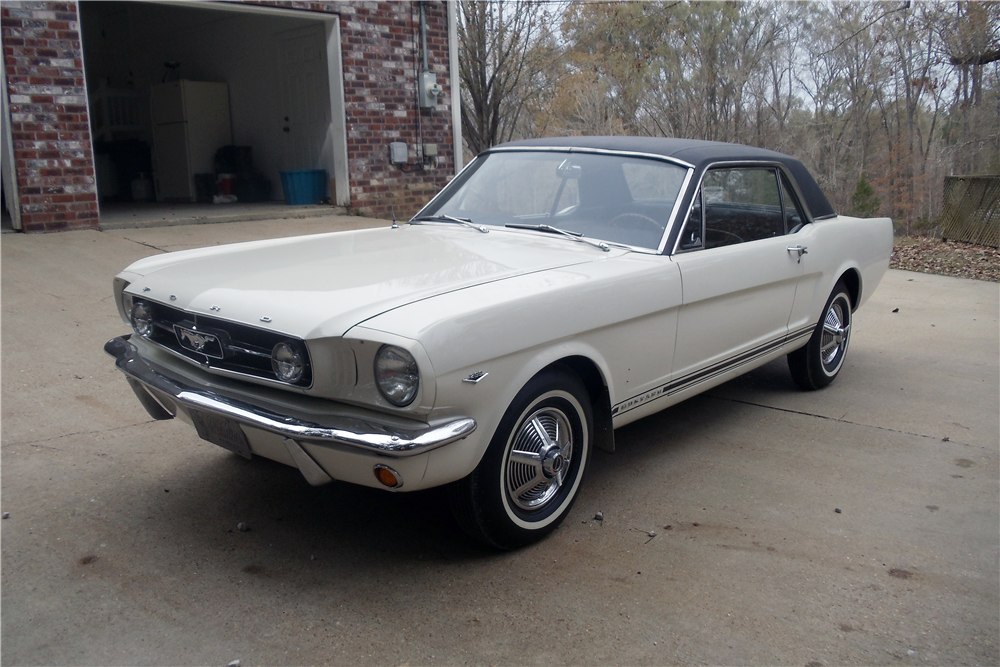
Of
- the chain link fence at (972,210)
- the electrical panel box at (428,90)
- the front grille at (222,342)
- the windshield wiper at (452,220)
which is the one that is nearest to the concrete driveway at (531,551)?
the front grille at (222,342)

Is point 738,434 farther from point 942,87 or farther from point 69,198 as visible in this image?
point 942,87

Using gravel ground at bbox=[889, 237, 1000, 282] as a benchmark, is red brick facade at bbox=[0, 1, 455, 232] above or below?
above

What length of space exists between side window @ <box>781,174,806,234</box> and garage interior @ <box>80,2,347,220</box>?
695 cm

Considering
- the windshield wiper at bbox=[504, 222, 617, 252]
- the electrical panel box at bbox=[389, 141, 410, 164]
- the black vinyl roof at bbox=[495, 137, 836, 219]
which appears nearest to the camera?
the windshield wiper at bbox=[504, 222, 617, 252]

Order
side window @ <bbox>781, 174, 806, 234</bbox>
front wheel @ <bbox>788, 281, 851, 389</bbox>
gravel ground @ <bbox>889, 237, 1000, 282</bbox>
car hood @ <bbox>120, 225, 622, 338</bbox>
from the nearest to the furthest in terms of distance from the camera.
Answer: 1. car hood @ <bbox>120, 225, 622, 338</bbox>
2. side window @ <bbox>781, 174, 806, 234</bbox>
3. front wheel @ <bbox>788, 281, 851, 389</bbox>
4. gravel ground @ <bbox>889, 237, 1000, 282</bbox>

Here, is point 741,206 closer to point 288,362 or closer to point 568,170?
point 568,170

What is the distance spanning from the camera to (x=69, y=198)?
26.3ft

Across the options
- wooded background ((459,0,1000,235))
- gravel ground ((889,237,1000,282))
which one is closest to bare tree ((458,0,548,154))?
wooded background ((459,0,1000,235))

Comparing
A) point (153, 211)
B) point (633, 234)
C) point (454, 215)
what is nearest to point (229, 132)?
point (153, 211)

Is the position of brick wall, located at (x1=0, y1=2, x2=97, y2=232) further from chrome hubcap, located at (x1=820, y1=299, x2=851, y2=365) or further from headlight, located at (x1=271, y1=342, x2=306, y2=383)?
chrome hubcap, located at (x1=820, y1=299, x2=851, y2=365)

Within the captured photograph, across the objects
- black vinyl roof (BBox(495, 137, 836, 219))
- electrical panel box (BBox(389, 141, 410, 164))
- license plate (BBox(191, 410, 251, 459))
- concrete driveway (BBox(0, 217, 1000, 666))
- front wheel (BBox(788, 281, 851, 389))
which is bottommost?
concrete driveway (BBox(0, 217, 1000, 666))

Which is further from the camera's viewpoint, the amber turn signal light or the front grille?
the front grille

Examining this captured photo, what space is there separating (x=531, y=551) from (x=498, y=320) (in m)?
0.96

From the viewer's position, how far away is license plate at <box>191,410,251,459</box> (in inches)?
110
